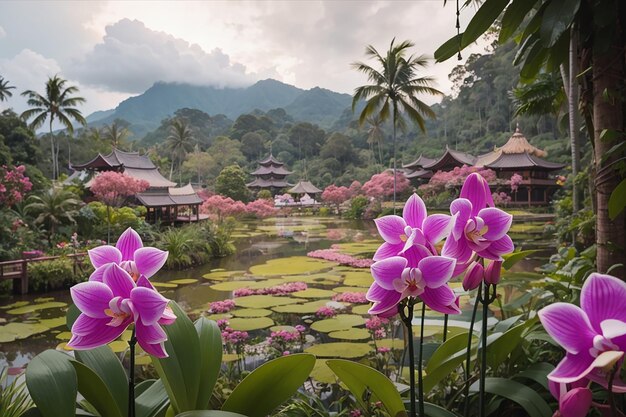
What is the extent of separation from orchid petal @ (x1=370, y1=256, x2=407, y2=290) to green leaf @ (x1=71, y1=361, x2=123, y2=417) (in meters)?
0.47

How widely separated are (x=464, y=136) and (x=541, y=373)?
25248 mm

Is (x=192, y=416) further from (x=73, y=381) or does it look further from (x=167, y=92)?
(x=167, y=92)

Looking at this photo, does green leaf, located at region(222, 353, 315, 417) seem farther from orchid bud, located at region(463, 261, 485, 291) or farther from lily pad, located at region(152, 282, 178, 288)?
lily pad, located at region(152, 282, 178, 288)

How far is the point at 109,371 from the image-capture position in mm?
758

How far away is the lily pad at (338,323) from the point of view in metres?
3.34

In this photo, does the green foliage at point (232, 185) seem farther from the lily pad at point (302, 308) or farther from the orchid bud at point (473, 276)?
the orchid bud at point (473, 276)

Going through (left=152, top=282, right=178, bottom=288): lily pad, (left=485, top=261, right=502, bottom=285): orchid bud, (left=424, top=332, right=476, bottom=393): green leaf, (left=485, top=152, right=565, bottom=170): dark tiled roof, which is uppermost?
(left=485, top=152, right=565, bottom=170): dark tiled roof

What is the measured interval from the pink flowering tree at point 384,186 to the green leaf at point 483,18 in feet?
45.4

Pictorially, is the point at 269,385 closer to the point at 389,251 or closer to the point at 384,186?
the point at 389,251

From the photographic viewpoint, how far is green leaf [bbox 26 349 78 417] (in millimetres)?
571

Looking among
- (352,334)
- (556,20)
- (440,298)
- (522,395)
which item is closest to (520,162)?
(352,334)

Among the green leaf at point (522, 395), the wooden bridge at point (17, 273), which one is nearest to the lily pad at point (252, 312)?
the wooden bridge at point (17, 273)

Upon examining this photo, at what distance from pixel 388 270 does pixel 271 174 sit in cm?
2293

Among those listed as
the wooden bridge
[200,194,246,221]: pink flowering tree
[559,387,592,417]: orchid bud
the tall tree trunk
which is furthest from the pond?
[200,194,246,221]: pink flowering tree
